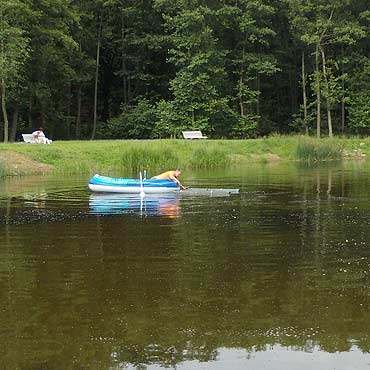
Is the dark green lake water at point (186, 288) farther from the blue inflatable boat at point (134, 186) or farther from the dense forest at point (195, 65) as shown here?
the dense forest at point (195, 65)

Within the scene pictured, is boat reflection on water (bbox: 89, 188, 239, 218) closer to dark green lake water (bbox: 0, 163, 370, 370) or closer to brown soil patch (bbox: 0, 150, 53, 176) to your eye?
dark green lake water (bbox: 0, 163, 370, 370)

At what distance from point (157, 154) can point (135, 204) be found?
16.1 m

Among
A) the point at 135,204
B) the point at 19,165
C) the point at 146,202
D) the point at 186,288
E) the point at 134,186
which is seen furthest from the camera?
the point at 19,165

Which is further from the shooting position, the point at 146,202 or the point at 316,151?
the point at 316,151

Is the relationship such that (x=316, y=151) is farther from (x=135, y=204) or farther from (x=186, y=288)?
(x=186, y=288)

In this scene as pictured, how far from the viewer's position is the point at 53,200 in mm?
24594

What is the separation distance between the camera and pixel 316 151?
151 ft

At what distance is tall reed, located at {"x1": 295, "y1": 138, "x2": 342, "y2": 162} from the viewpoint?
46.1 meters

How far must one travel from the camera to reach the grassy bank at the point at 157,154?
38875mm

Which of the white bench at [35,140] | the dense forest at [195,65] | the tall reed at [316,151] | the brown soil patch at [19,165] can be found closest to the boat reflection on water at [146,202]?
the brown soil patch at [19,165]

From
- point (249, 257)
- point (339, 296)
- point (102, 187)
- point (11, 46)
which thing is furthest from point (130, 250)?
point (11, 46)

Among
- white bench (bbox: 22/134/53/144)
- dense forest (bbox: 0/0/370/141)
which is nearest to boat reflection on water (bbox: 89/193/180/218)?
white bench (bbox: 22/134/53/144)

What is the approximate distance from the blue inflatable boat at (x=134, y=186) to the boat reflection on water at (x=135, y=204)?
0.78 ft

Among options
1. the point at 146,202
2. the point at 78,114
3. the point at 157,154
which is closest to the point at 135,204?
the point at 146,202
